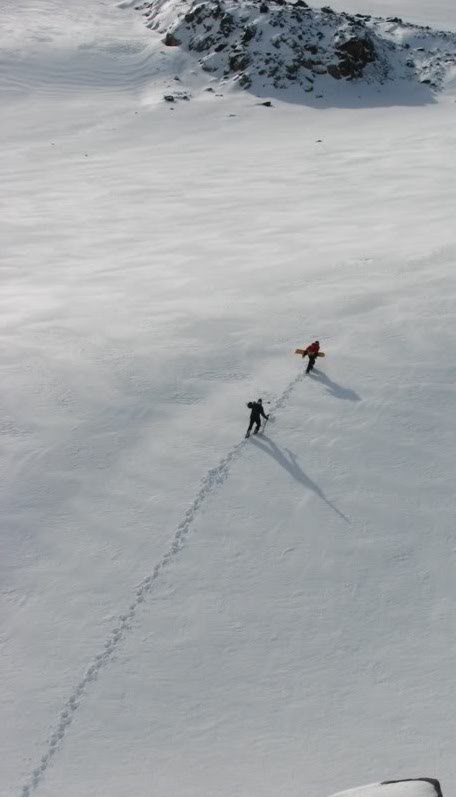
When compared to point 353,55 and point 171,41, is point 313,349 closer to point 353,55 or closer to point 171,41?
point 353,55

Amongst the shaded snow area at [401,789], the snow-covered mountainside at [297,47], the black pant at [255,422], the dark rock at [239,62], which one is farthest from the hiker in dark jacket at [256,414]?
the dark rock at [239,62]

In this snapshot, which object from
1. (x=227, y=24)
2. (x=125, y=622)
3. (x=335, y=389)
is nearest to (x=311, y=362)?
(x=335, y=389)

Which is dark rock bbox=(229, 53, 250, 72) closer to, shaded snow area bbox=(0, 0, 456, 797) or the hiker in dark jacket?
shaded snow area bbox=(0, 0, 456, 797)

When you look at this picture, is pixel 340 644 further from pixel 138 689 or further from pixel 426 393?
pixel 426 393

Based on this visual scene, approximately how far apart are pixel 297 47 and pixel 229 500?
51.1 m

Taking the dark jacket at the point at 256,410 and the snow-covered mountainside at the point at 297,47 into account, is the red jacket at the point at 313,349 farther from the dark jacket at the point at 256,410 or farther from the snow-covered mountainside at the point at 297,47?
the snow-covered mountainside at the point at 297,47

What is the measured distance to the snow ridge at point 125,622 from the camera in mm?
10383

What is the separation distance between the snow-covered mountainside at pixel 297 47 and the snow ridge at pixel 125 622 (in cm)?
4705

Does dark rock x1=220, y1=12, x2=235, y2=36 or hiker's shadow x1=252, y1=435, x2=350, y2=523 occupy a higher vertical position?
dark rock x1=220, y1=12, x2=235, y2=36

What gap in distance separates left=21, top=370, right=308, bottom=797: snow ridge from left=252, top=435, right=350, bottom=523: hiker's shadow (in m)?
0.46

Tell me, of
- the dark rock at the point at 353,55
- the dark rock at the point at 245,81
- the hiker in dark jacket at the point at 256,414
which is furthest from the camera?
the dark rock at the point at 353,55

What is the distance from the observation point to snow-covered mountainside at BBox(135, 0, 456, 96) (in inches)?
2173

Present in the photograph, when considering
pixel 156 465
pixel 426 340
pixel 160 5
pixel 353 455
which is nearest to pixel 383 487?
pixel 353 455

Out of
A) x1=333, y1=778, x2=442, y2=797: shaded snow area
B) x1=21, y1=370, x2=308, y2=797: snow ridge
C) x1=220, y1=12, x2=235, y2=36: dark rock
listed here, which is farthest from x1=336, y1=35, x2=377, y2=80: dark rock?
x1=333, y1=778, x2=442, y2=797: shaded snow area
